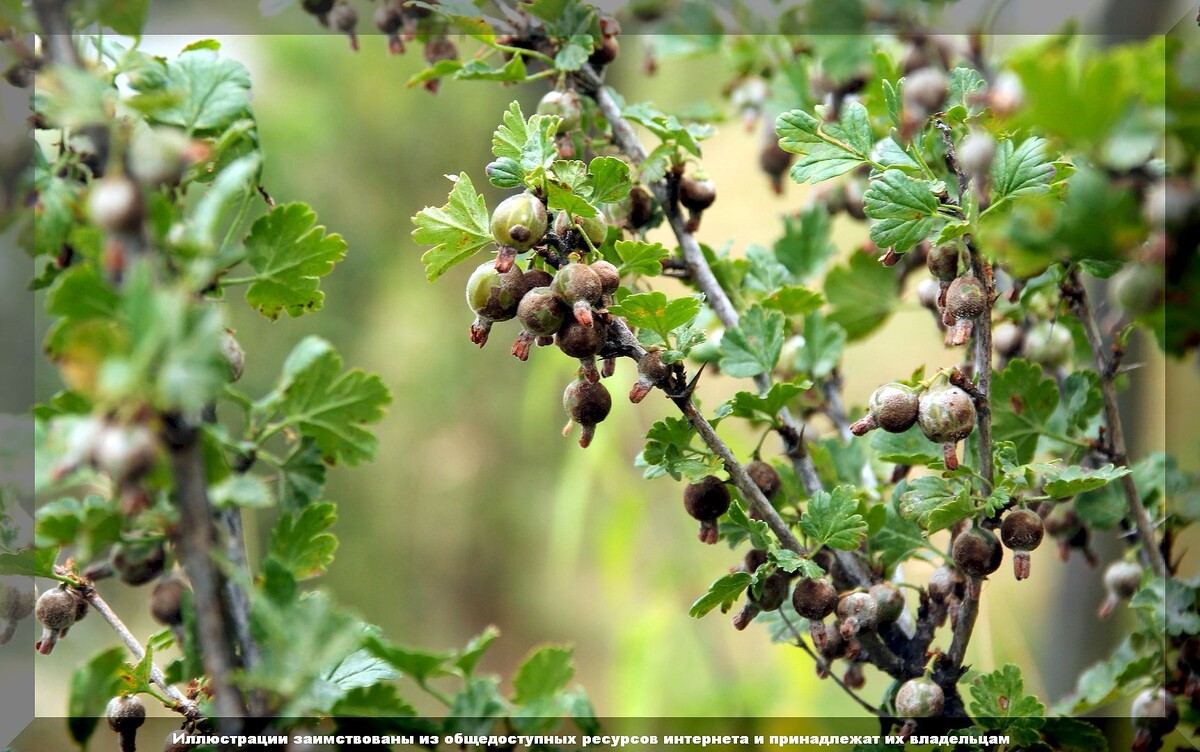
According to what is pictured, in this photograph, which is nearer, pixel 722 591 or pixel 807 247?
pixel 722 591

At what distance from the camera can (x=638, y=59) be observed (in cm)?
143

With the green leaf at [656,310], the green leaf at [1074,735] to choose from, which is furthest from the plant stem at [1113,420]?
the green leaf at [656,310]

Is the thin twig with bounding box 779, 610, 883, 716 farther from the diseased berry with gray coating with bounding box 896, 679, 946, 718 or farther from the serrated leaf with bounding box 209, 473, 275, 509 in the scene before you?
the serrated leaf with bounding box 209, 473, 275, 509

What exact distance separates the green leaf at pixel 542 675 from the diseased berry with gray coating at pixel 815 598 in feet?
0.33

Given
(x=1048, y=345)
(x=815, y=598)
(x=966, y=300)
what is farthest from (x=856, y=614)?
(x=1048, y=345)

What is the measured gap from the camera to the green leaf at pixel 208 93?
36 centimetres

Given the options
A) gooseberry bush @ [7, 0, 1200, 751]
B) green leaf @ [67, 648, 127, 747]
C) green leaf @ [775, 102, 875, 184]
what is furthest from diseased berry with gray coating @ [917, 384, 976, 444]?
green leaf @ [67, 648, 127, 747]

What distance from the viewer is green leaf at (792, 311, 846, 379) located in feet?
1.74

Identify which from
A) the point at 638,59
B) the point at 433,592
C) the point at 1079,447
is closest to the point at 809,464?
the point at 1079,447

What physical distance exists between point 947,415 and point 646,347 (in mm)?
114

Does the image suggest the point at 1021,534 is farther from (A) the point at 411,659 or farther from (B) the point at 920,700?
(A) the point at 411,659

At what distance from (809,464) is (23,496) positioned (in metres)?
0.34

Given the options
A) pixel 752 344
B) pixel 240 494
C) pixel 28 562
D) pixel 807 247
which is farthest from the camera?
pixel 807 247

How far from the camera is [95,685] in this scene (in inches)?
13.8
